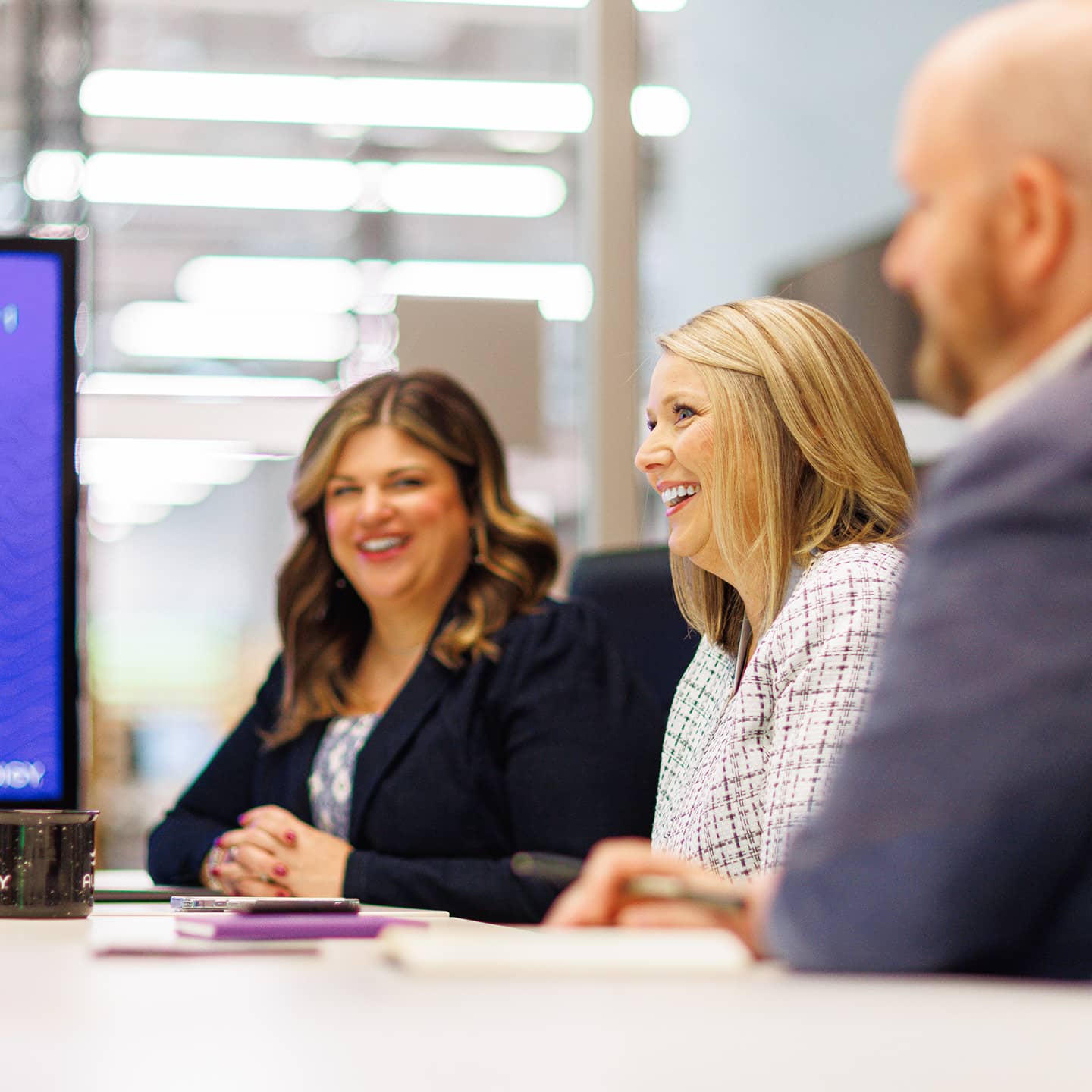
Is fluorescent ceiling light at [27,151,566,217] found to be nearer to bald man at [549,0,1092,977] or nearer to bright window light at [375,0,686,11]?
bright window light at [375,0,686,11]

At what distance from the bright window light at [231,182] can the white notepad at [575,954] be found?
6224 millimetres

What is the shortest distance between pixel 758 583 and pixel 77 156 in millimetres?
3031

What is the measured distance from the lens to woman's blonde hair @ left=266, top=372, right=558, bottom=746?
2.43 metres

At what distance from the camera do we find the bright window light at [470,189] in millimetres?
7355

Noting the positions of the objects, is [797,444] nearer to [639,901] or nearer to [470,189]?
[639,901]

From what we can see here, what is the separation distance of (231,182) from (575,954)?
23.4ft

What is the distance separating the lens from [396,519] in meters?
2.44

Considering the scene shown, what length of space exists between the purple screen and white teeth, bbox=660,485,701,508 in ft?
2.26

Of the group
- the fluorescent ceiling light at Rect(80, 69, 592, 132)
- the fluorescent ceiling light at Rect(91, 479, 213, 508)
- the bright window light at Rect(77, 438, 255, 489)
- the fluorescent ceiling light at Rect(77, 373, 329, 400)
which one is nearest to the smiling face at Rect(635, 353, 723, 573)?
the fluorescent ceiling light at Rect(80, 69, 592, 132)

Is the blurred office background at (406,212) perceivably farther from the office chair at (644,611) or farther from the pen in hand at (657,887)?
the pen in hand at (657,887)

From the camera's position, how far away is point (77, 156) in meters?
4.14

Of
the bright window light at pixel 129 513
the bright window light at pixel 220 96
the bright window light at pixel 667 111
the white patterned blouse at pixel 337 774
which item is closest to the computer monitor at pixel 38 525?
the white patterned blouse at pixel 337 774

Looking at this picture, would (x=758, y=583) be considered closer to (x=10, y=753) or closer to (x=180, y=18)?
(x=10, y=753)

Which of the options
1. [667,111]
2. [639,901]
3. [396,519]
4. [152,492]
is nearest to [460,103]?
[667,111]
